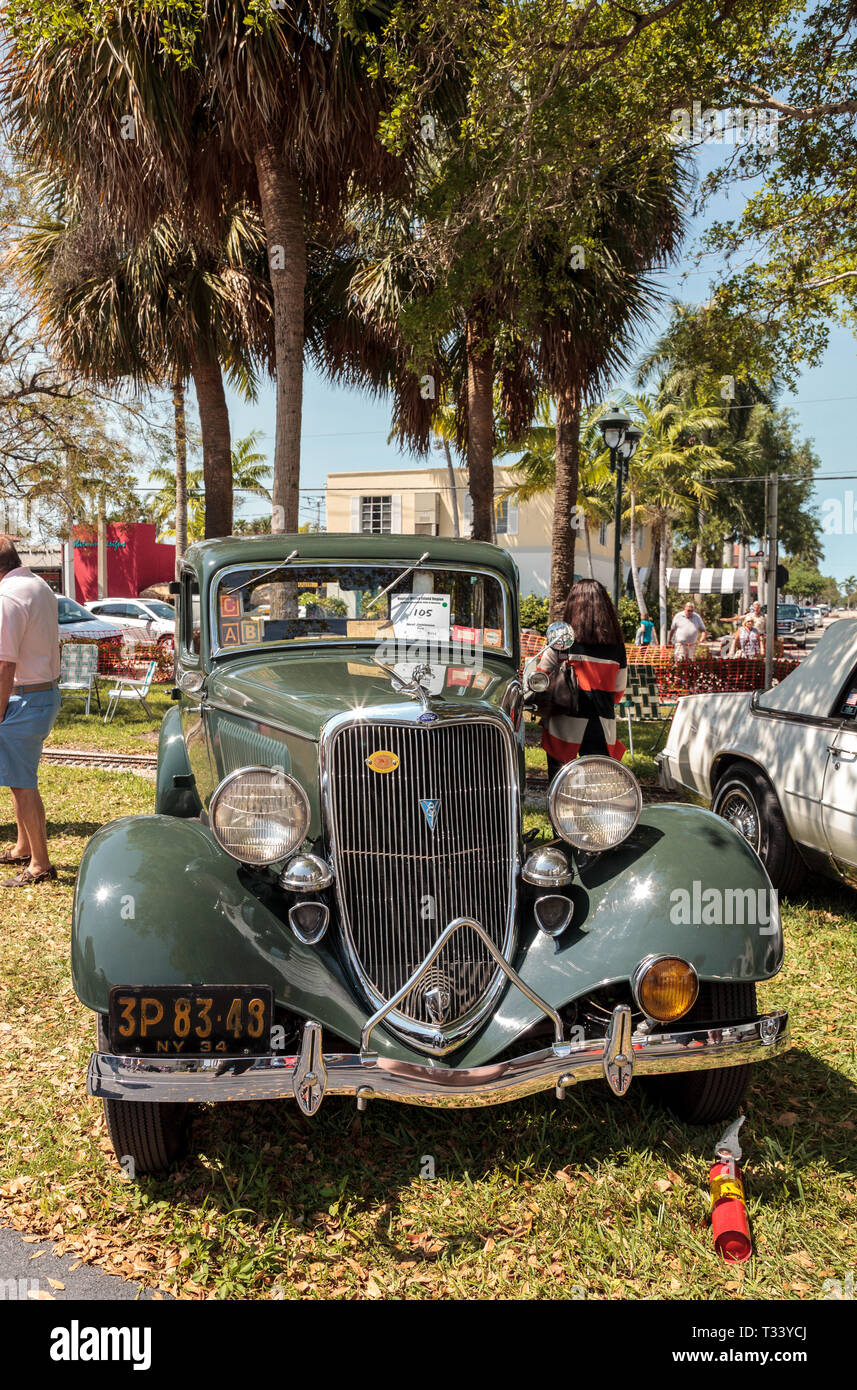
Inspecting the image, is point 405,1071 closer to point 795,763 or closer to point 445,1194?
point 445,1194

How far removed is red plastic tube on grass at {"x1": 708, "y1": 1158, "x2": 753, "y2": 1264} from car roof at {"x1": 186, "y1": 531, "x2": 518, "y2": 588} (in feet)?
8.23

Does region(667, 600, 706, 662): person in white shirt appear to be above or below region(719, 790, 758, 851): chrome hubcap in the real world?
above

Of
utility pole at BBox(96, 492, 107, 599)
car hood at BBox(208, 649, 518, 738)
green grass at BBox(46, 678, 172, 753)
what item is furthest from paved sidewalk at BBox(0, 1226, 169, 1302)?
utility pole at BBox(96, 492, 107, 599)

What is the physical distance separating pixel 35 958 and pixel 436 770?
2.70 metres

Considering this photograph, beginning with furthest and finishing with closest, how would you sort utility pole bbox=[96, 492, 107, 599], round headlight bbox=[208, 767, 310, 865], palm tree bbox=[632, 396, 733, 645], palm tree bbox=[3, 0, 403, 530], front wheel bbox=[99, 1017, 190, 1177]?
utility pole bbox=[96, 492, 107, 599], palm tree bbox=[632, 396, 733, 645], palm tree bbox=[3, 0, 403, 530], round headlight bbox=[208, 767, 310, 865], front wheel bbox=[99, 1017, 190, 1177]

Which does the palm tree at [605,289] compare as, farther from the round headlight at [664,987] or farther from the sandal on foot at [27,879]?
the round headlight at [664,987]

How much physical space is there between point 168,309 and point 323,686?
8618 millimetres

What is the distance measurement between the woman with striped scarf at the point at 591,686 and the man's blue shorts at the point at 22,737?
295cm

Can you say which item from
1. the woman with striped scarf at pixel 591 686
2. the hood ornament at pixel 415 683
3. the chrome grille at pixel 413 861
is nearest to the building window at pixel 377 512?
the woman with striped scarf at pixel 591 686

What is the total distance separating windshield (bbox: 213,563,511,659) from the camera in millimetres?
4223

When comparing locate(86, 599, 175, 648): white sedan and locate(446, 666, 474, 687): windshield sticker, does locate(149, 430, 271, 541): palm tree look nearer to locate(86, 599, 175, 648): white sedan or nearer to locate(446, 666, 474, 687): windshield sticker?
locate(86, 599, 175, 648): white sedan

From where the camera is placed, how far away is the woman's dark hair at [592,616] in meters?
5.46

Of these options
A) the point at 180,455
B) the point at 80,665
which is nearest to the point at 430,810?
the point at 80,665
